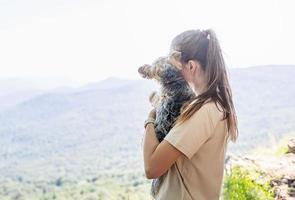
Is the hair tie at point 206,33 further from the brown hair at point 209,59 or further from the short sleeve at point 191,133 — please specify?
the short sleeve at point 191,133

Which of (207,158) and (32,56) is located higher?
(207,158)

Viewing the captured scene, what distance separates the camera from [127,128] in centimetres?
4428

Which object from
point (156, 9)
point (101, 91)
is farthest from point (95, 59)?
point (156, 9)

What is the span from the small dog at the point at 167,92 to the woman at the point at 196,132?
2 cm

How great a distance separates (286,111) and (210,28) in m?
14.7

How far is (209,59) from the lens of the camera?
4.25 ft

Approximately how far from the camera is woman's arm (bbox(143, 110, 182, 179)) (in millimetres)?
1226

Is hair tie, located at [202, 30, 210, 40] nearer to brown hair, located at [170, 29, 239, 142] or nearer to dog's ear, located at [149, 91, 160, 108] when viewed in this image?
brown hair, located at [170, 29, 239, 142]

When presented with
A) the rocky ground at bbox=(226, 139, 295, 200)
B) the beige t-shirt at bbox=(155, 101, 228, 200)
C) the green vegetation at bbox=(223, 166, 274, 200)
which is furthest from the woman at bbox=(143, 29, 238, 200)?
the rocky ground at bbox=(226, 139, 295, 200)

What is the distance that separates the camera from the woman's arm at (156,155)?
1.23 meters

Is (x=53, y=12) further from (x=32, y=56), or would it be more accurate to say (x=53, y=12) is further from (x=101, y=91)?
(x=32, y=56)

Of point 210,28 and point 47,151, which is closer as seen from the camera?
point 210,28

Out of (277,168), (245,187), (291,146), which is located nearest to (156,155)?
(245,187)

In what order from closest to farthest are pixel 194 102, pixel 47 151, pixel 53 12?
1. pixel 194 102
2. pixel 47 151
3. pixel 53 12
